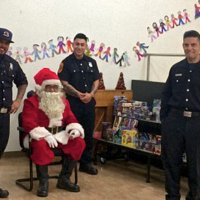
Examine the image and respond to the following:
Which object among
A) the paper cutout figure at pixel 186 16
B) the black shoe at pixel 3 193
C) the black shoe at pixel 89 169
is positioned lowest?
the black shoe at pixel 3 193

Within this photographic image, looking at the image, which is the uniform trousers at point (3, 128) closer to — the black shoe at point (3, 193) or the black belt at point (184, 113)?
the black shoe at point (3, 193)

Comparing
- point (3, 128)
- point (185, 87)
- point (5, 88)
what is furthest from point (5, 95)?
point (185, 87)

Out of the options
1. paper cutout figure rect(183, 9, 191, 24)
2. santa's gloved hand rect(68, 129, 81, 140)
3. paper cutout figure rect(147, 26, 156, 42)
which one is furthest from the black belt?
paper cutout figure rect(183, 9, 191, 24)

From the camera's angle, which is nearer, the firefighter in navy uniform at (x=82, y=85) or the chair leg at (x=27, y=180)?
the chair leg at (x=27, y=180)

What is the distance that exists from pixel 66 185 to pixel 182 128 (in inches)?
57.8

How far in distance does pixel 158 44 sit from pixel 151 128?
1.95 meters

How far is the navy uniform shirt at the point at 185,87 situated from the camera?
10.9ft

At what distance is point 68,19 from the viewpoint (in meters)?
5.61

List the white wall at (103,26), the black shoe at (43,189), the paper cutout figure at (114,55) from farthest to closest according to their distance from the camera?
the paper cutout figure at (114,55)
the white wall at (103,26)
the black shoe at (43,189)

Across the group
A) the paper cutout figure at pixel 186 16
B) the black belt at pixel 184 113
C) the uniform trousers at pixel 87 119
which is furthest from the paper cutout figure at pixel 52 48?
the black belt at pixel 184 113

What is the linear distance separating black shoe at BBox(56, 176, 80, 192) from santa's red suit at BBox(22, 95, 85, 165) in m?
0.26

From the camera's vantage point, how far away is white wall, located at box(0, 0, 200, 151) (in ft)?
17.5

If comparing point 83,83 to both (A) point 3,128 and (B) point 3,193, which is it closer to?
(A) point 3,128

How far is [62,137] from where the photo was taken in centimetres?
413
